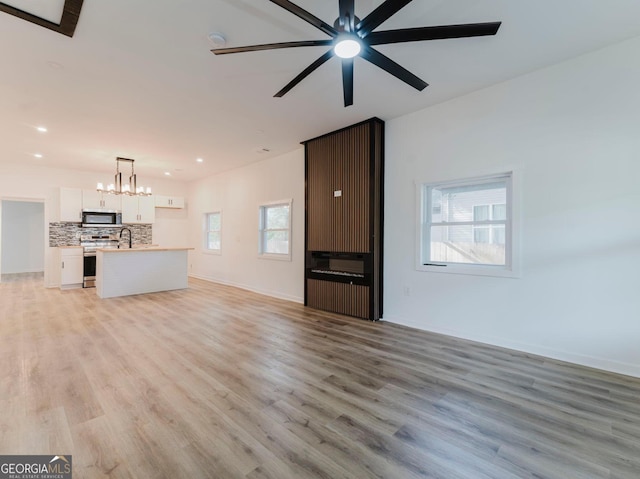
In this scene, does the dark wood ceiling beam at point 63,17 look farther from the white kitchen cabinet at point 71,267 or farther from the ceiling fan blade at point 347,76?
the white kitchen cabinet at point 71,267

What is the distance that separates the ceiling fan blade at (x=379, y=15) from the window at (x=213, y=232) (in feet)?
22.3

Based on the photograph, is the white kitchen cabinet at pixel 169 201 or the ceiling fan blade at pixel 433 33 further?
the white kitchen cabinet at pixel 169 201

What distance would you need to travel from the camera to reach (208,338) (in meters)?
3.48

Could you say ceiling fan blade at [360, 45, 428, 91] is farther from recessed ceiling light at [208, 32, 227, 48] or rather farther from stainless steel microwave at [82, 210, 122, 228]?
stainless steel microwave at [82, 210, 122, 228]

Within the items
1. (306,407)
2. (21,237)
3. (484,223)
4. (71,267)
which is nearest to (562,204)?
(484,223)

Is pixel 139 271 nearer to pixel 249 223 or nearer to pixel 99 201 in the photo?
pixel 249 223

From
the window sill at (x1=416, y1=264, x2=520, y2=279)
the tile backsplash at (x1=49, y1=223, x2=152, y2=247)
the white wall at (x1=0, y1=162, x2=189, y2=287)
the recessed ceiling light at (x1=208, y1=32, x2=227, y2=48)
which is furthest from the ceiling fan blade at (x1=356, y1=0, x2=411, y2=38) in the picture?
the tile backsplash at (x1=49, y1=223, x2=152, y2=247)

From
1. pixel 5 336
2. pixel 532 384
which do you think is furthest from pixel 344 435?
pixel 5 336

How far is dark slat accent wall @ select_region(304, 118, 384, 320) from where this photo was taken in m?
4.21

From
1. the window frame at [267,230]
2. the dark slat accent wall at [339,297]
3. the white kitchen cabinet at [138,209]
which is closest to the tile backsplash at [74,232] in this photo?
the white kitchen cabinet at [138,209]

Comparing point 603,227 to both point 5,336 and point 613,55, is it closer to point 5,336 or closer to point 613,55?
point 613,55

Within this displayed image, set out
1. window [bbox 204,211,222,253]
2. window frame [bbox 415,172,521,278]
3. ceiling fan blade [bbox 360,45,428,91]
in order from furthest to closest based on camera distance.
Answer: window [bbox 204,211,222,253]
window frame [bbox 415,172,521,278]
ceiling fan blade [bbox 360,45,428,91]

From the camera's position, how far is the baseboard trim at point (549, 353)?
2.60m

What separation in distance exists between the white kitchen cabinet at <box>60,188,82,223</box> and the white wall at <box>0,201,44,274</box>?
3193 mm
